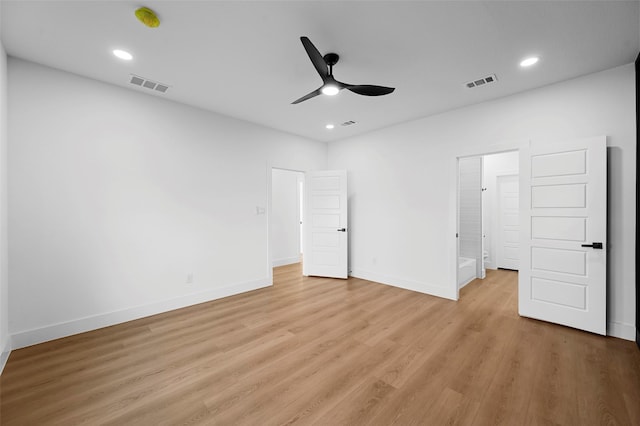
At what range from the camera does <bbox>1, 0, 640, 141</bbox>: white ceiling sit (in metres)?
2.03

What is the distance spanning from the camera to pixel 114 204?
3.22m

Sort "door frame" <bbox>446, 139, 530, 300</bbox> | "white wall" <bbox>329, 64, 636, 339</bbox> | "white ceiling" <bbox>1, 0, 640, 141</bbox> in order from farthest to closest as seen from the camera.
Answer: "door frame" <bbox>446, 139, 530, 300</bbox> < "white wall" <bbox>329, 64, 636, 339</bbox> < "white ceiling" <bbox>1, 0, 640, 141</bbox>

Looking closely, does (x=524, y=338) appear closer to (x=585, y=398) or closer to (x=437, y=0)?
(x=585, y=398)

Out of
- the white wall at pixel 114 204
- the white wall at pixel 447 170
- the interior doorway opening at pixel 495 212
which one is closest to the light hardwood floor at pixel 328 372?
the white wall at pixel 114 204

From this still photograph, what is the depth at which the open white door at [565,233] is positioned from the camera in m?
2.86

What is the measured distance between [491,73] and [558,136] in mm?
1184

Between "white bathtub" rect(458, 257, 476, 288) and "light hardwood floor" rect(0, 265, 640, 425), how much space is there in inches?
42.2

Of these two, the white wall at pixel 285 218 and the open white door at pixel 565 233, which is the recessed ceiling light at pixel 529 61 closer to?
the open white door at pixel 565 233

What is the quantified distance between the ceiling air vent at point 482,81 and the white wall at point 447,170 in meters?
0.64

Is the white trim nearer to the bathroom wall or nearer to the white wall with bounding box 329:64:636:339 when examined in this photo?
the white wall with bounding box 329:64:636:339

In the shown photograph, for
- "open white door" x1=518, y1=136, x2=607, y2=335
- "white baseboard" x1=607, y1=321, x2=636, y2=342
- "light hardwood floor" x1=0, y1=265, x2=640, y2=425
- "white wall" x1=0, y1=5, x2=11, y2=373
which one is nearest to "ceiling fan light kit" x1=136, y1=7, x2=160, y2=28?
"white wall" x1=0, y1=5, x2=11, y2=373

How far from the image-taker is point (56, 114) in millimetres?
2867

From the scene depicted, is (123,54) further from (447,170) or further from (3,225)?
(447,170)

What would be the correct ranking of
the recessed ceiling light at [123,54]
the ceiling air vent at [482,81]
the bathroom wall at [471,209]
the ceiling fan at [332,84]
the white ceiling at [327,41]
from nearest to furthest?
the white ceiling at [327,41] → the ceiling fan at [332,84] → the recessed ceiling light at [123,54] → the ceiling air vent at [482,81] → the bathroom wall at [471,209]
